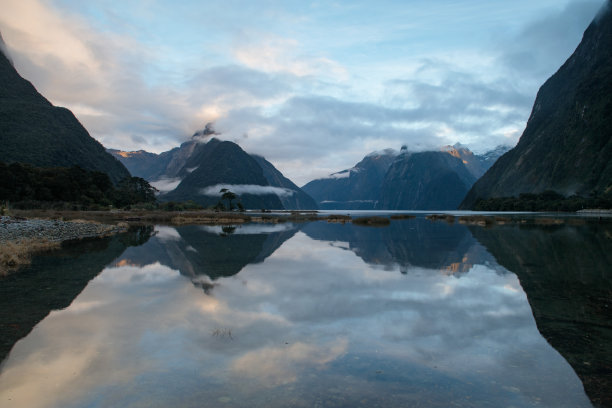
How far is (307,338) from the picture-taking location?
1045 centimetres

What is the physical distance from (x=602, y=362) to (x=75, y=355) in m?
12.7

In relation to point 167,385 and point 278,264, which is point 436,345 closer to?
point 167,385

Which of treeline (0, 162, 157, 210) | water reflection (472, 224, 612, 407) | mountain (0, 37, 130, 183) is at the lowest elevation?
water reflection (472, 224, 612, 407)

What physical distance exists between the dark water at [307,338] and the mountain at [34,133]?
150600mm

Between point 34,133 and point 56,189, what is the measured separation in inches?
2965

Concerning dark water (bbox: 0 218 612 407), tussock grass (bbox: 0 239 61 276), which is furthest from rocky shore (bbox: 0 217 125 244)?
dark water (bbox: 0 218 612 407)

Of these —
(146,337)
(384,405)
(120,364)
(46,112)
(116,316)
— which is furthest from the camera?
(46,112)

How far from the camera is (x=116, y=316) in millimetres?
12789

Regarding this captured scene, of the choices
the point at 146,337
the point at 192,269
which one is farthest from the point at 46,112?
the point at 146,337

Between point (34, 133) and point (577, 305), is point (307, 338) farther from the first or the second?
point (34, 133)

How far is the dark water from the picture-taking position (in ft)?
23.9

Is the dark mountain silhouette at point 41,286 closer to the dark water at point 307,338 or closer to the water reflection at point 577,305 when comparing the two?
the dark water at point 307,338

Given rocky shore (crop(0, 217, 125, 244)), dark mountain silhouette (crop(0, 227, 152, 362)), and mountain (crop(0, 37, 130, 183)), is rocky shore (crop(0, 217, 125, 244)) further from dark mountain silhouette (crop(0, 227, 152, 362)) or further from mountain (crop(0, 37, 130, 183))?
mountain (crop(0, 37, 130, 183))

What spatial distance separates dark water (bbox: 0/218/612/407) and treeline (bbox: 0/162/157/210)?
8528cm
